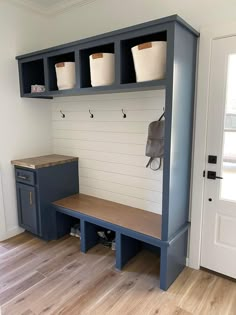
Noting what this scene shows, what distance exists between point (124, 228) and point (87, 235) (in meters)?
0.62

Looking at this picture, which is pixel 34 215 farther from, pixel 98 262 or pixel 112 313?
pixel 112 313

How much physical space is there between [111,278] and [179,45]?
82.0 inches

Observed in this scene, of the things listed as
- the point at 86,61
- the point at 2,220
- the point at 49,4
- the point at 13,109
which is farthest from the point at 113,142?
the point at 49,4

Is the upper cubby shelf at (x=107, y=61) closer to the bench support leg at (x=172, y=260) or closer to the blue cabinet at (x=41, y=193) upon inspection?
the blue cabinet at (x=41, y=193)

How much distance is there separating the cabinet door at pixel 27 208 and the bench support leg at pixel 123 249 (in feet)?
3.51

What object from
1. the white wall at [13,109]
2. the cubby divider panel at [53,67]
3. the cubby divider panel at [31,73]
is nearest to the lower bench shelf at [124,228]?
the white wall at [13,109]

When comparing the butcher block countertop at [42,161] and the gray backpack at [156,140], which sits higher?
the gray backpack at [156,140]

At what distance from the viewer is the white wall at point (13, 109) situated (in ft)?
9.06

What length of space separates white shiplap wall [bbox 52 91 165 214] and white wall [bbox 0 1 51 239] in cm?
38

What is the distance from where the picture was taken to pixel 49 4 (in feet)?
9.53

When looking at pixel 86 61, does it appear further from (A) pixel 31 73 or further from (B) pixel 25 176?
(B) pixel 25 176

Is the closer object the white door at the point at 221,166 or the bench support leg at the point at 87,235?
the white door at the point at 221,166

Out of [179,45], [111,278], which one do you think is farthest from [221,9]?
[111,278]

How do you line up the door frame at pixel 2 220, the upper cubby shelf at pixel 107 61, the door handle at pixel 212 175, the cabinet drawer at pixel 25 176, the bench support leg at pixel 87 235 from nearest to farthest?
the upper cubby shelf at pixel 107 61, the door handle at pixel 212 175, the bench support leg at pixel 87 235, the cabinet drawer at pixel 25 176, the door frame at pixel 2 220
